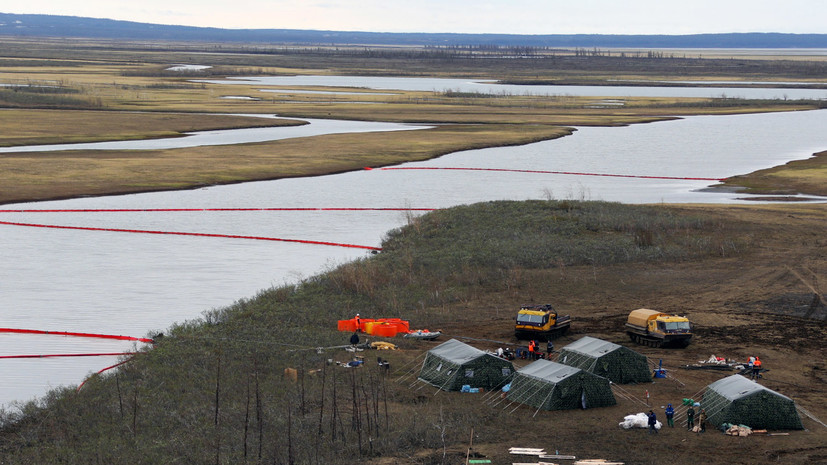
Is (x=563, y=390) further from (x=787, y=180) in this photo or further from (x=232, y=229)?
(x=787, y=180)

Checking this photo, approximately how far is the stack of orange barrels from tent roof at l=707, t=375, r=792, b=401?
12639 millimetres

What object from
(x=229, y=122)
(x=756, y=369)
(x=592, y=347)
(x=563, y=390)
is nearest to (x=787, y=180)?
(x=756, y=369)

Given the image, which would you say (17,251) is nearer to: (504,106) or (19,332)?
(19,332)

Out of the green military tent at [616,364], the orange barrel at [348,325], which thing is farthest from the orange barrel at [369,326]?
the green military tent at [616,364]

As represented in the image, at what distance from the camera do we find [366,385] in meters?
31.2

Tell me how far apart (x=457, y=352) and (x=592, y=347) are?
4.55 metres

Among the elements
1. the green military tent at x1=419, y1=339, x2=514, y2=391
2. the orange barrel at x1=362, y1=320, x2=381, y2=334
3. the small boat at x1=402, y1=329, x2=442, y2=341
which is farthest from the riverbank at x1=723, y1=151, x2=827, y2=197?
the green military tent at x1=419, y1=339, x2=514, y2=391

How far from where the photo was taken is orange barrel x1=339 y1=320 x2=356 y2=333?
125 ft

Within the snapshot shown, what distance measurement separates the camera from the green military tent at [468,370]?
3103cm

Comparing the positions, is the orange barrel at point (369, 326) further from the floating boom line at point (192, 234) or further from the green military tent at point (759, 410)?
the floating boom line at point (192, 234)

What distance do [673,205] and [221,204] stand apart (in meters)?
31.7

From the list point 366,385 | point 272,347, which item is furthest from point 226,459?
point 272,347

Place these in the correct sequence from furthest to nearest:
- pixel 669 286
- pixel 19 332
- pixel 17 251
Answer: pixel 17 251 < pixel 669 286 < pixel 19 332

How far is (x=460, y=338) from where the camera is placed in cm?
3678
